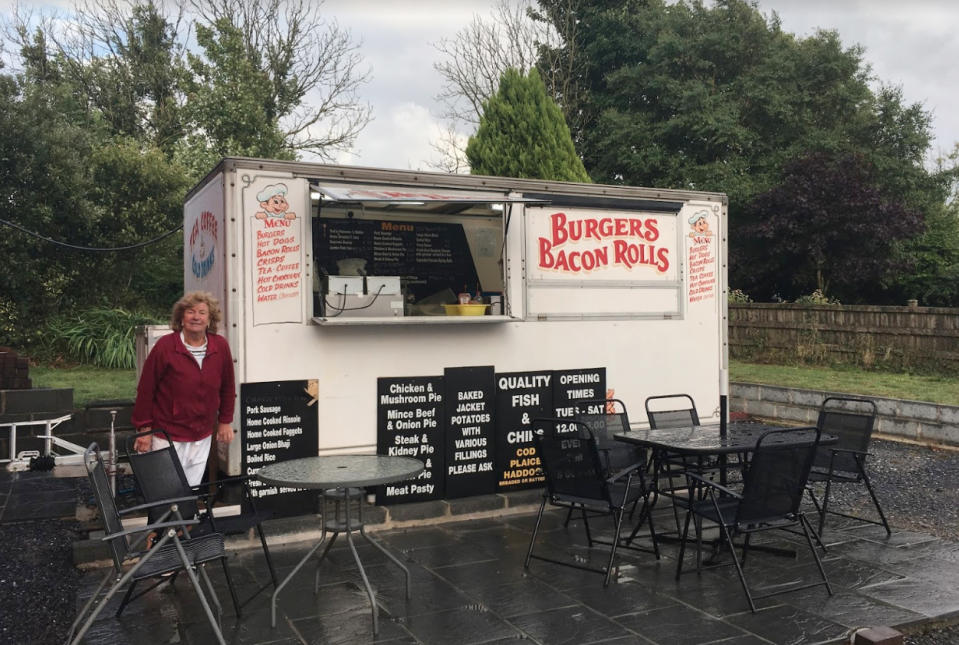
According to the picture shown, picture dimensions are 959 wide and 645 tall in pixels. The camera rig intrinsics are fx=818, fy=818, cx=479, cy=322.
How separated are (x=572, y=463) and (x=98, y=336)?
11.7 meters

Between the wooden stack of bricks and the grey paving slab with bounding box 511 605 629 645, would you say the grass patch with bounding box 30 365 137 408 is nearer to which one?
the wooden stack of bricks

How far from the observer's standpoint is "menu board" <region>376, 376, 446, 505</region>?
6.19 m

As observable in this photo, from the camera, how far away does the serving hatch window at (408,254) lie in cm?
632

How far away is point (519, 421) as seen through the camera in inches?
265

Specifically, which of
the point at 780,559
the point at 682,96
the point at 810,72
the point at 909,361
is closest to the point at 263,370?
the point at 780,559

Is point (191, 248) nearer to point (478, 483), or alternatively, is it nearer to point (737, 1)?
point (478, 483)

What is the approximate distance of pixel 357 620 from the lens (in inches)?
167

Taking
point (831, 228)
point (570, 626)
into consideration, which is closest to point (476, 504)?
point (570, 626)

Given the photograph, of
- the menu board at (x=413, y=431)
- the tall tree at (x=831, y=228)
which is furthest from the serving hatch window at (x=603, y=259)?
the tall tree at (x=831, y=228)

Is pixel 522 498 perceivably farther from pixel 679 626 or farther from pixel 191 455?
pixel 191 455

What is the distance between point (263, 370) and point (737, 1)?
22.8 m

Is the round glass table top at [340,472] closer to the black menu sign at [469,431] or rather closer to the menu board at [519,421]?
the black menu sign at [469,431]

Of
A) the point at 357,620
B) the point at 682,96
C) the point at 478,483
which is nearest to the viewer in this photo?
the point at 357,620

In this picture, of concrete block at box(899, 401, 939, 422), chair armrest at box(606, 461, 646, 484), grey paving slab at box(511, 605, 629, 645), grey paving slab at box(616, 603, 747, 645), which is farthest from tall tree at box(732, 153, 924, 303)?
grey paving slab at box(511, 605, 629, 645)
